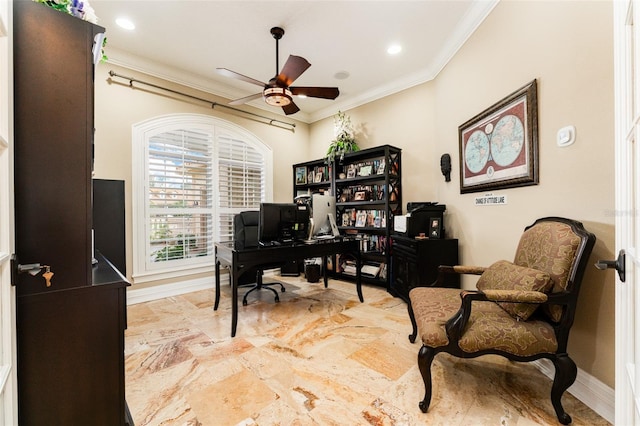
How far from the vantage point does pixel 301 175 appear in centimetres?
500

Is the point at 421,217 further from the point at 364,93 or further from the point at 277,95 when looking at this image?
the point at 364,93

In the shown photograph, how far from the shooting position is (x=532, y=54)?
196 cm

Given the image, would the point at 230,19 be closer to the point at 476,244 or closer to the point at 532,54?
the point at 532,54

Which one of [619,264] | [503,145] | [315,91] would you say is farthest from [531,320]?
[315,91]

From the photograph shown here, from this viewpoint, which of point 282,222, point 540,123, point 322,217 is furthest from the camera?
point 322,217

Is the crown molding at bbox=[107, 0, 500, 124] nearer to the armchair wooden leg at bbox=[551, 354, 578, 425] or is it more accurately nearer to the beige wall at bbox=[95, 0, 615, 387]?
the beige wall at bbox=[95, 0, 615, 387]

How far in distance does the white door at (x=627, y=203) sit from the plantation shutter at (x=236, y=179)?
4086 mm

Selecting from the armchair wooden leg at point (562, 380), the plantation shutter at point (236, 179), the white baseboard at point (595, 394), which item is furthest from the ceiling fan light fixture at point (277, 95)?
the white baseboard at point (595, 394)

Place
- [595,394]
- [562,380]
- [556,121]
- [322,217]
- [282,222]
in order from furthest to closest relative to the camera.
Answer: [322,217] < [282,222] < [556,121] < [595,394] < [562,380]

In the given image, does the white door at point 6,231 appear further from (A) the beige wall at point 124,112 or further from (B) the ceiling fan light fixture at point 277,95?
(A) the beige wall at point 124,112

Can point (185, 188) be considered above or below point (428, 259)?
above

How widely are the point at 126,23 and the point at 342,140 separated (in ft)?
9.80

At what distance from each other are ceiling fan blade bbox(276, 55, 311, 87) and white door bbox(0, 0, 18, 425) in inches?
71.8

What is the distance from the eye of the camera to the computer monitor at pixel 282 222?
107 inches
